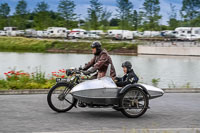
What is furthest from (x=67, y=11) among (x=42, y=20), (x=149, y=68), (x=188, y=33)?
(x=149, y=68)

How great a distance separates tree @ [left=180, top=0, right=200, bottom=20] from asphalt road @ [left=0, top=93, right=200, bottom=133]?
88217 millimetres

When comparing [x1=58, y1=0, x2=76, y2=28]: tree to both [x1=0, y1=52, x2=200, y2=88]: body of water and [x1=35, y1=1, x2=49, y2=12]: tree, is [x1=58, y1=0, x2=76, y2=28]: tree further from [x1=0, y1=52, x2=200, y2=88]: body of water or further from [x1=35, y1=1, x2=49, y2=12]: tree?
[x1=0, y1=52, x2=200, y2=88]: body of water

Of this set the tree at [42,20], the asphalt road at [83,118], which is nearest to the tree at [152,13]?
the tree at [42,20]

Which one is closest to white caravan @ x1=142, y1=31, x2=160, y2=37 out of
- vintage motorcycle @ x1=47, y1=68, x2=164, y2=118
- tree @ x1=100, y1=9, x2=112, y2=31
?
tree @ x1=100, y1=9, x2=112, y2=31

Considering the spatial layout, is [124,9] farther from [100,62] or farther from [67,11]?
[100,62]

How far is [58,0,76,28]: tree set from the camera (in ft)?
385

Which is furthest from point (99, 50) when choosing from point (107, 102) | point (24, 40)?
point (24, 40)

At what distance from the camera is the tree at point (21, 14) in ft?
424

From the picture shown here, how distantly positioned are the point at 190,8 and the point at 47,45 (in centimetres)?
4097

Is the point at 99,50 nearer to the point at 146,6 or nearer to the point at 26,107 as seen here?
the point at 26,107

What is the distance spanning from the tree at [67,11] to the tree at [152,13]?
96.8 feet

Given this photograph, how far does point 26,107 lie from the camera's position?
9.44 meters

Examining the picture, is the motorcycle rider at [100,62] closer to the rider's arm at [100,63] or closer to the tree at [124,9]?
the rider's arm at [100,63]

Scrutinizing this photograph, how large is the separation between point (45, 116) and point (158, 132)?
2.87m
